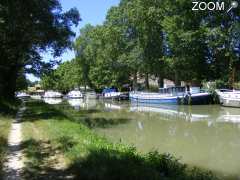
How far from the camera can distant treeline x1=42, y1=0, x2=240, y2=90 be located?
50.8 meters

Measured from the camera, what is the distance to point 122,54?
234 feet

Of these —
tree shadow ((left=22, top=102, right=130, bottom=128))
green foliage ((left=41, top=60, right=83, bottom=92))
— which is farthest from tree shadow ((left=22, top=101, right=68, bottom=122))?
green foliage ((left=41, top=60, right=83, bottom=92))

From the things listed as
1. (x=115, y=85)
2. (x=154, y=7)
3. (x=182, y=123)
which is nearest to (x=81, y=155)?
(x=182, y=123)

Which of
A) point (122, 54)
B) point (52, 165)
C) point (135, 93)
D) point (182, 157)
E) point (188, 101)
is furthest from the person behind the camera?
point (122, 54)

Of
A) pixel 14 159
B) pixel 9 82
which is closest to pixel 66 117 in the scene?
pixel 14 159

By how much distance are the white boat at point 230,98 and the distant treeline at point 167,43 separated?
6.46 metres

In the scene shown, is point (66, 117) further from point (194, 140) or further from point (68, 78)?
point (68, 78)

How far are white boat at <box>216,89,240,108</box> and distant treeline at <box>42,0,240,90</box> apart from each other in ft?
21.2

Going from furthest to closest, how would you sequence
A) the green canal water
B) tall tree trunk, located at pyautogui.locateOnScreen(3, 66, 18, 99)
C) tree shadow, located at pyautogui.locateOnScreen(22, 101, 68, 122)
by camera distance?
1. tall tree trunk, located at pyautogui.locateOnScreen(3, 66, 18, 99)
2. tree shadow, located at pyautogui.locateOnScreen(22, 101, 68, 122)
3. the green canal water

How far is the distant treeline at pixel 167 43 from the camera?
5081 centimetres

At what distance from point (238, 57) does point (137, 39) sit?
64.0 feet

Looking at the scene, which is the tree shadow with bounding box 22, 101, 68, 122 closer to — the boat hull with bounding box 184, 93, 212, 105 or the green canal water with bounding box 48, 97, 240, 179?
the green canal water with bounding box 48, 97, 240, 179

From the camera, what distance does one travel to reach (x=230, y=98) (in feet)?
142

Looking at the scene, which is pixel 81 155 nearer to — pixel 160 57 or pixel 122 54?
pixel 160 57
